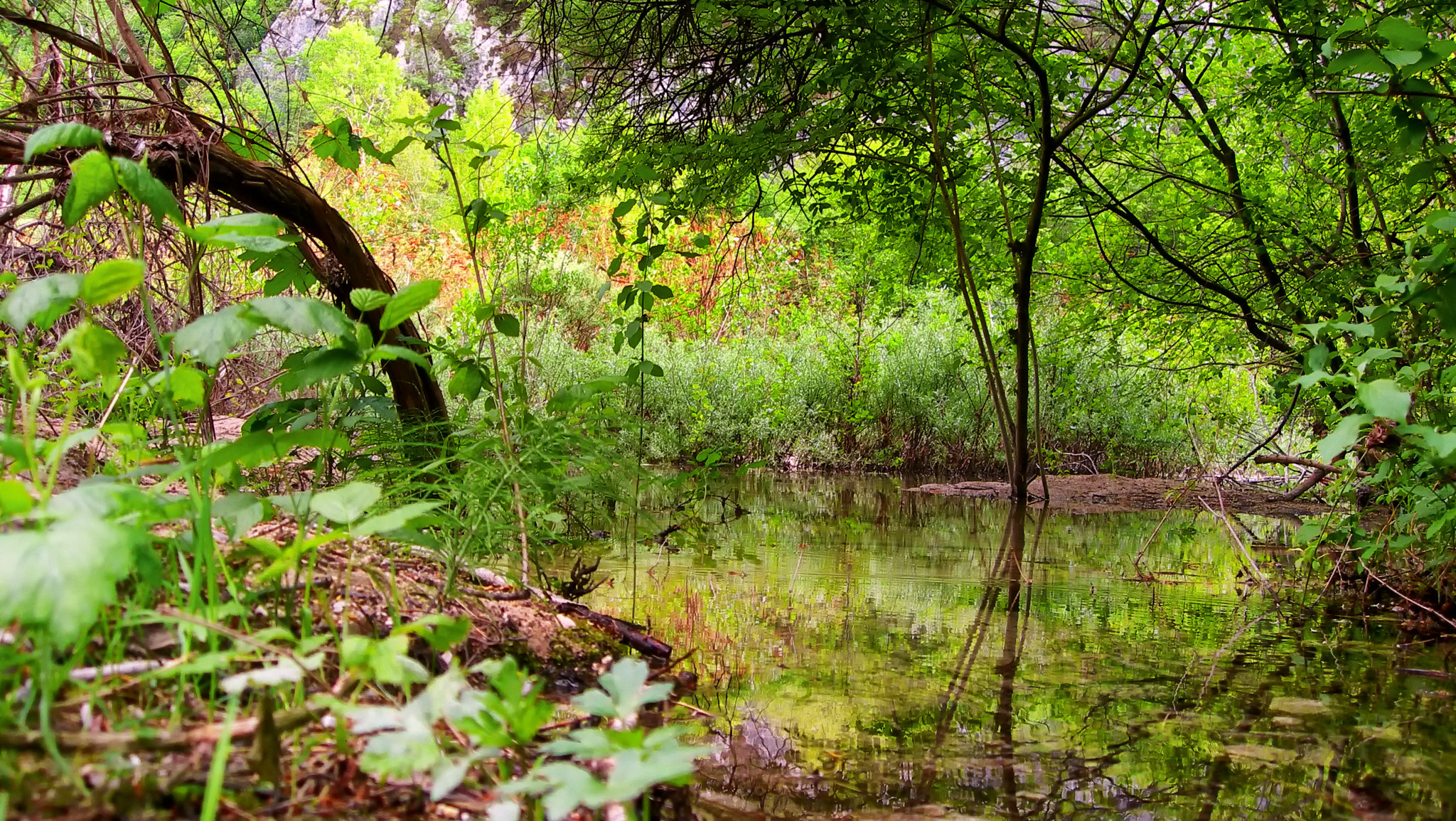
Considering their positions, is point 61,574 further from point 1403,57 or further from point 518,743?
point 1403,57

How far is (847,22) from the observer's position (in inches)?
116

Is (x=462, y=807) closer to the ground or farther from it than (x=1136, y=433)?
closer to the ground

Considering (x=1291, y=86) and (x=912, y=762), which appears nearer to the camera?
(x=912, y=762)

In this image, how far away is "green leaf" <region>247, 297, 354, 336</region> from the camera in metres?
1.09

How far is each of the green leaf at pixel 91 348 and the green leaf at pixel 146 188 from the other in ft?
0.57

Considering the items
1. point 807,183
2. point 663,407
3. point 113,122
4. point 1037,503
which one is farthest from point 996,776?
point 663,407

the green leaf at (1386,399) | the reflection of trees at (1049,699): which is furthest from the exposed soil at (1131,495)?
the green leaf at (1386,399)

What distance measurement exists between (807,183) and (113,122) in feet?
8.22

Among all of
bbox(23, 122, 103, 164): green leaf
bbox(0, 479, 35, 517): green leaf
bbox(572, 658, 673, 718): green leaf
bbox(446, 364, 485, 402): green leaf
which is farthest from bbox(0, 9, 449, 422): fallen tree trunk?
bbox(572, 658, 673, 718): green leaf

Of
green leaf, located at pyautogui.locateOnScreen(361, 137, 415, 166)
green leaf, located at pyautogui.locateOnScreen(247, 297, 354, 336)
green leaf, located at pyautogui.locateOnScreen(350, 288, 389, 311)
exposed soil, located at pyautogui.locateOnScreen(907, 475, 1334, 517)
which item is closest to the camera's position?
green leaf, located at pyautogui.locateOnScreen(247, 297, 354, 336)

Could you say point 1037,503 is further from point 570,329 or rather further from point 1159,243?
point 570,329

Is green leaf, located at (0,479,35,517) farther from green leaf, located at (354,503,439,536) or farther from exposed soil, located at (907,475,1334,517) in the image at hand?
exposed soil, located at (907,475,1334,517)

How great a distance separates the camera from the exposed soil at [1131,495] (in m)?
Answer: 5.59

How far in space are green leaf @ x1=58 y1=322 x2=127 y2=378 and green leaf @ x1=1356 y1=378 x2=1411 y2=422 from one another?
2.00m
